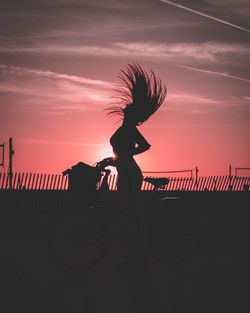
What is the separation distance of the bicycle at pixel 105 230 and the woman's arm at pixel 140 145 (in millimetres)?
376

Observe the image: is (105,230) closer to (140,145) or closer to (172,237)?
(172,237)

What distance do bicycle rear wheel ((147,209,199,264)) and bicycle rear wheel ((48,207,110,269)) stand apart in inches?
27.5

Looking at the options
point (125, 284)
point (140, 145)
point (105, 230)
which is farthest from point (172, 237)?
point (125, 284)

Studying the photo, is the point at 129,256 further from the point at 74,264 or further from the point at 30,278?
the point at 30,278

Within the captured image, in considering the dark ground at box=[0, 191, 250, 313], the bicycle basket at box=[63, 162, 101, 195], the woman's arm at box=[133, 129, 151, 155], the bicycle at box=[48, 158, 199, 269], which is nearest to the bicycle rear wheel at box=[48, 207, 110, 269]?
the bicycle at box=[48, 158, 199, 269]

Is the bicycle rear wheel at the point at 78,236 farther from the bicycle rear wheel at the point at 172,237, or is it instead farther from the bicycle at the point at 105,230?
the bicycle rear wheel at the point at 172,237

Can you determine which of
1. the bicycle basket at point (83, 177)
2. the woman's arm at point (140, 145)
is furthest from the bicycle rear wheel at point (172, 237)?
the bicycle basket at point (83, 177)

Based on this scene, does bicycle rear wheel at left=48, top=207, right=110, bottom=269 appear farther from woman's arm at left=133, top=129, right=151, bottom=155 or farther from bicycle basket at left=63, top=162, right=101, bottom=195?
woman's arm at left=133, top=129, right=151, bottom=155

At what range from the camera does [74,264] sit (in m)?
8.46

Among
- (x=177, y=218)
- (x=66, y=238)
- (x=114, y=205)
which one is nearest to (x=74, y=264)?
(x=66, y=238)

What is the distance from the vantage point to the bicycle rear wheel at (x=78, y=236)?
8406 mm

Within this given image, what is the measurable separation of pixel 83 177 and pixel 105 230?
79cm

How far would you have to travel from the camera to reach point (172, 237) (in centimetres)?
887

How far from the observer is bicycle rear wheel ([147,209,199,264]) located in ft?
28.9
